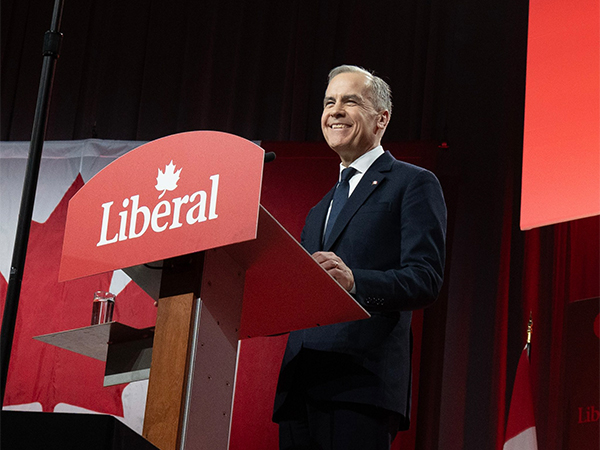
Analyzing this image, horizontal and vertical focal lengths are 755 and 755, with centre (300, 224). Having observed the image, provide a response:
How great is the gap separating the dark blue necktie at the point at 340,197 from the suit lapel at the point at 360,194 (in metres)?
0.04

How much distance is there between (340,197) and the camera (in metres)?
1.77

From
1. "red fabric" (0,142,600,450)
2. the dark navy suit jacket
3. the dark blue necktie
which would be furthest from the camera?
"red fabric" (0,142,600,450)

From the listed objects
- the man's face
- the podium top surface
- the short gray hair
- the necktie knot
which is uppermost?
the short gray hair

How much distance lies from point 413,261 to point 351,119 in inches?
18.4

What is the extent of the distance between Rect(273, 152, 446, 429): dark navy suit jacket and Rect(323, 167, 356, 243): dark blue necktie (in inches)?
1.5

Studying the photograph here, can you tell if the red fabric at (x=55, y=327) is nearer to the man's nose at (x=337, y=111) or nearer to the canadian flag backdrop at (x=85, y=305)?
the canadian flag backdrop at (x=85, y=305)

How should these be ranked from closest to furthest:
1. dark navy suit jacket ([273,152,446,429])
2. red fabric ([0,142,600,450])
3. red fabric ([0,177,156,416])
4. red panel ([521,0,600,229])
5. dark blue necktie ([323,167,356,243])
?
dark navy suit jacket ([273,152,446,429]), red panel ([521,0,600,229]), dark blue necktie ([323,167,356,243]), red fabric ([0,142,600,450]), red fabric ([0,177,156,416])

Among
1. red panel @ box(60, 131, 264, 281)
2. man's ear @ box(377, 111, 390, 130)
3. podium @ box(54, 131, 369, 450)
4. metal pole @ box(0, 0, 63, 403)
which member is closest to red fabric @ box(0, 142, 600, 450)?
man's ear @ box(377, 111, 390, 130)

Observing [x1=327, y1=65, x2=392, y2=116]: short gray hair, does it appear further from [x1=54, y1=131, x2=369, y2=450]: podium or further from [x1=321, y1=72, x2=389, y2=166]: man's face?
[x1=54, y1=131, x2=369, y2=450]: podium

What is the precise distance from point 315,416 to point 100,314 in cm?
101

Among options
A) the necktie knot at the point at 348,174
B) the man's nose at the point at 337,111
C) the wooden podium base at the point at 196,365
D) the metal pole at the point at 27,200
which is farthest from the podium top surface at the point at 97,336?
the man's nose at the point at 337,111

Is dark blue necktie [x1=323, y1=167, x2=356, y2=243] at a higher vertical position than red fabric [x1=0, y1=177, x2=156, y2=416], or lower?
higher

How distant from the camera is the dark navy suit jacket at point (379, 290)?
57.2 inches

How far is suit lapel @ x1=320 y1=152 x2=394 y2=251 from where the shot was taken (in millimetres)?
1640
